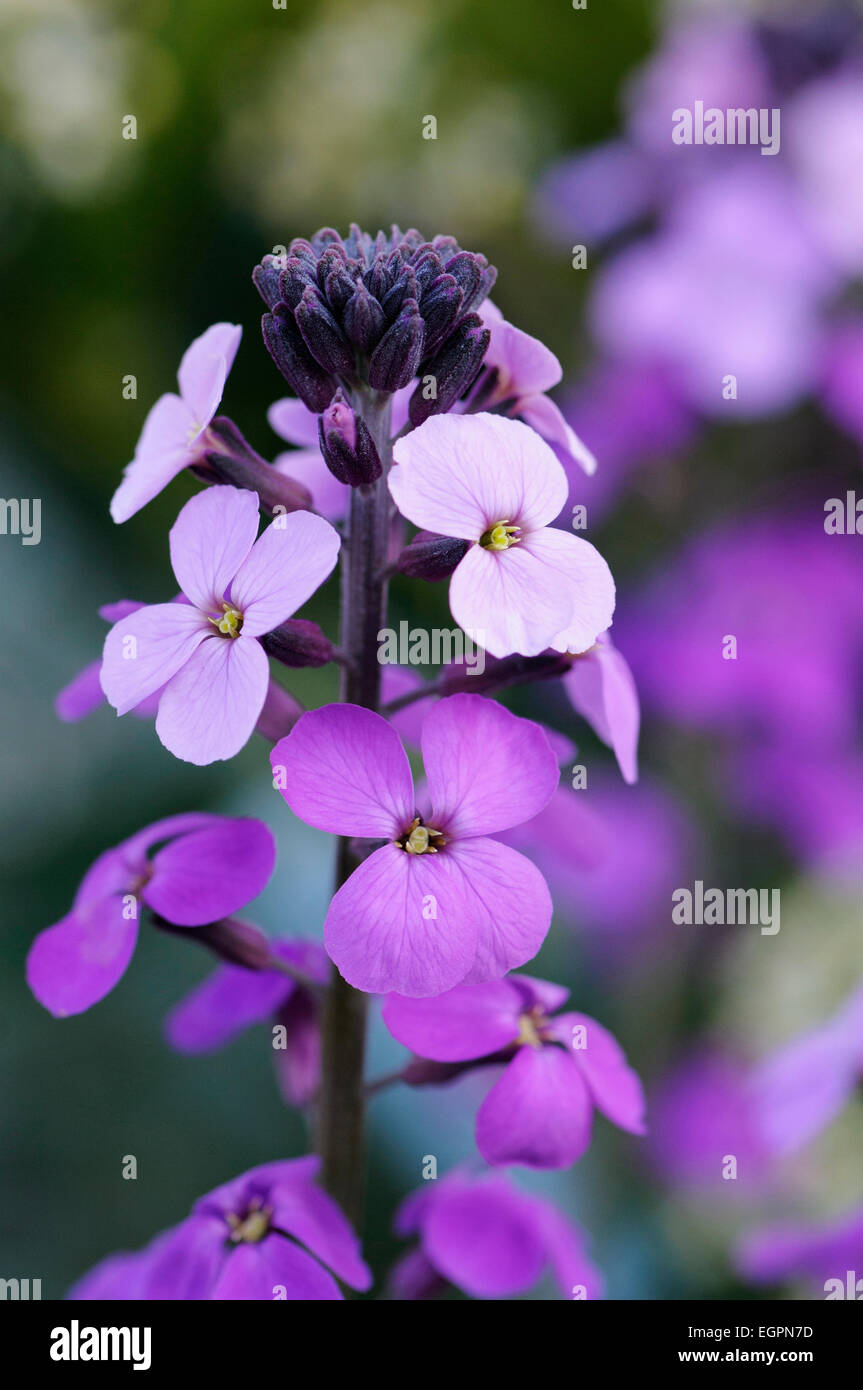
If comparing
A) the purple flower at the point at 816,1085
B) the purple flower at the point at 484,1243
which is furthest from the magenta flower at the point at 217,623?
the purple flower at the point at 816,1085

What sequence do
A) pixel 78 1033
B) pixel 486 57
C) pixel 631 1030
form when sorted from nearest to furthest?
1. pixel 78 1033
2. pixel 631 1030
3. pixel 486 57

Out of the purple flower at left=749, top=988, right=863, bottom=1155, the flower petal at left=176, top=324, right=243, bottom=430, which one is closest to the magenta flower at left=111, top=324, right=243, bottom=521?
the flower petal at left=176, top=324, right=243, bottom=430

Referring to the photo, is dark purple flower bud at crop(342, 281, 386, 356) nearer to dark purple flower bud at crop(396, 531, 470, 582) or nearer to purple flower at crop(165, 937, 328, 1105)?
dark purple flower bud at crop(396, 531, 470, 582)

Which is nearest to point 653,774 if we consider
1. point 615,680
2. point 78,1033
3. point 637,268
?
point 637,268

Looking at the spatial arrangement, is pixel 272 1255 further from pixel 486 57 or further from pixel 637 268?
pixel 486 57

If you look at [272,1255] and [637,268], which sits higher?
[637,268]
